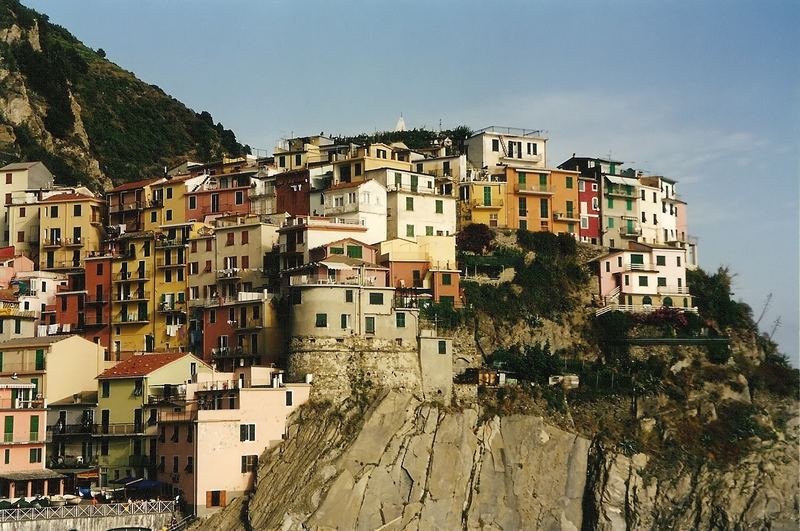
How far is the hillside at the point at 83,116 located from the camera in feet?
428

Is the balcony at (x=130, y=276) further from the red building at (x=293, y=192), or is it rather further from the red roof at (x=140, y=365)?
the red building at (x=293, y=192)

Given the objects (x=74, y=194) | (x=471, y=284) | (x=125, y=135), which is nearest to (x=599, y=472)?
(x=471, y=284)

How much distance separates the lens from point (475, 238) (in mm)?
94188

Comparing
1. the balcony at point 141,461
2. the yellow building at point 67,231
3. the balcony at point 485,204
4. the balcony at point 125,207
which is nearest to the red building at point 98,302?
the yellow building at point 67,231

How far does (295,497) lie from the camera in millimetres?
74812

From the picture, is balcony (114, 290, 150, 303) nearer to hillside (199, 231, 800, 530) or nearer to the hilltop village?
the hilltop village

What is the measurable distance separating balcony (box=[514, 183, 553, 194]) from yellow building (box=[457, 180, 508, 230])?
1.10 metres

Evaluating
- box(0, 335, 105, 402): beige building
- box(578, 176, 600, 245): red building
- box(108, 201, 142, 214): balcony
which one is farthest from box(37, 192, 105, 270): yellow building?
box(578, 176, 600, 245): red building

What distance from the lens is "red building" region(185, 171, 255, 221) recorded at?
333 ft

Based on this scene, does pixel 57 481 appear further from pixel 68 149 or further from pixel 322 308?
pixel 68 149

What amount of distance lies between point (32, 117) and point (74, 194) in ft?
98.1

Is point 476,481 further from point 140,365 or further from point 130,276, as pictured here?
point 130,276

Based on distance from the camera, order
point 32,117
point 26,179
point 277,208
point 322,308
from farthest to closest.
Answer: point 32,117 < point 26,179 < point 277,208 < point 322,308

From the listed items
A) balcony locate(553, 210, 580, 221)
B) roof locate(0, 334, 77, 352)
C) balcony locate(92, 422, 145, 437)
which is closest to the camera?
balcony locate(92, 422, 145, 437)
